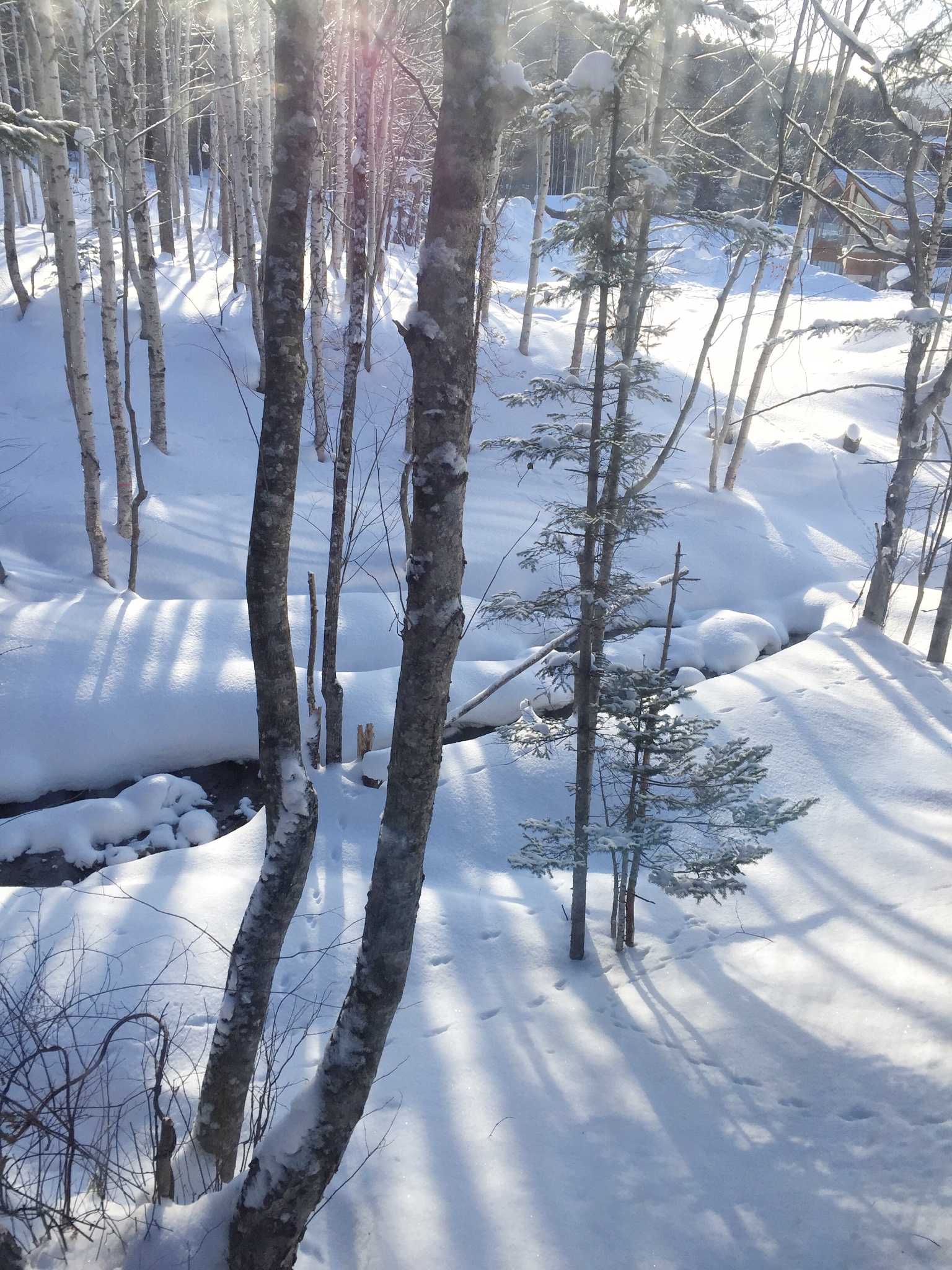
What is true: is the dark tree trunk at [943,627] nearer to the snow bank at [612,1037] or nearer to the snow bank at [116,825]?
the snow bank at [612,1037]

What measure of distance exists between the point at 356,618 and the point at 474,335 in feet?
25.9

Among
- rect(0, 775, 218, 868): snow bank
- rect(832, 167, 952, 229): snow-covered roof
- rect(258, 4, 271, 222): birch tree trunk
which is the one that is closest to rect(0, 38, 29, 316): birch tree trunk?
rect(258, 4, 271, 222): birch tree trunk

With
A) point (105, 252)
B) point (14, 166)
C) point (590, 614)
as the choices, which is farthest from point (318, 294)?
point (590, 614)

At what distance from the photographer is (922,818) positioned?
23.3ft

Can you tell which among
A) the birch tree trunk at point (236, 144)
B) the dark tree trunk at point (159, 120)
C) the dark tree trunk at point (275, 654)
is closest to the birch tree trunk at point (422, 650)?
the dark tree trunk at point (275, 654)

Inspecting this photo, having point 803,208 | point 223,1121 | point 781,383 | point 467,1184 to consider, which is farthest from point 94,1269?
point 781,383

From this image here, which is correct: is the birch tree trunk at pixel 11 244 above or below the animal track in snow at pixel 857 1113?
above

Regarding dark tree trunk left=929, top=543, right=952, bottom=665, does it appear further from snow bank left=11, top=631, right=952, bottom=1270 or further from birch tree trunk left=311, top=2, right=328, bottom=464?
birch tree trunk left=311, top=2, right=328, bottom=464

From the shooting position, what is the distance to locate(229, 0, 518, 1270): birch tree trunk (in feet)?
8.24

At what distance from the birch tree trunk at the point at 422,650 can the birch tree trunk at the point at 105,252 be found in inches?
355

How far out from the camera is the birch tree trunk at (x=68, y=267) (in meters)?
8.30

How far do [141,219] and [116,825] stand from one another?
9.31 metres

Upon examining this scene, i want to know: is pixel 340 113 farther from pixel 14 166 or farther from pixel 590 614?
pixel 590 614

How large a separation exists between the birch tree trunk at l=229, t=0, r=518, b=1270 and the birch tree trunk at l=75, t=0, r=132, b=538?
29.6 feet
